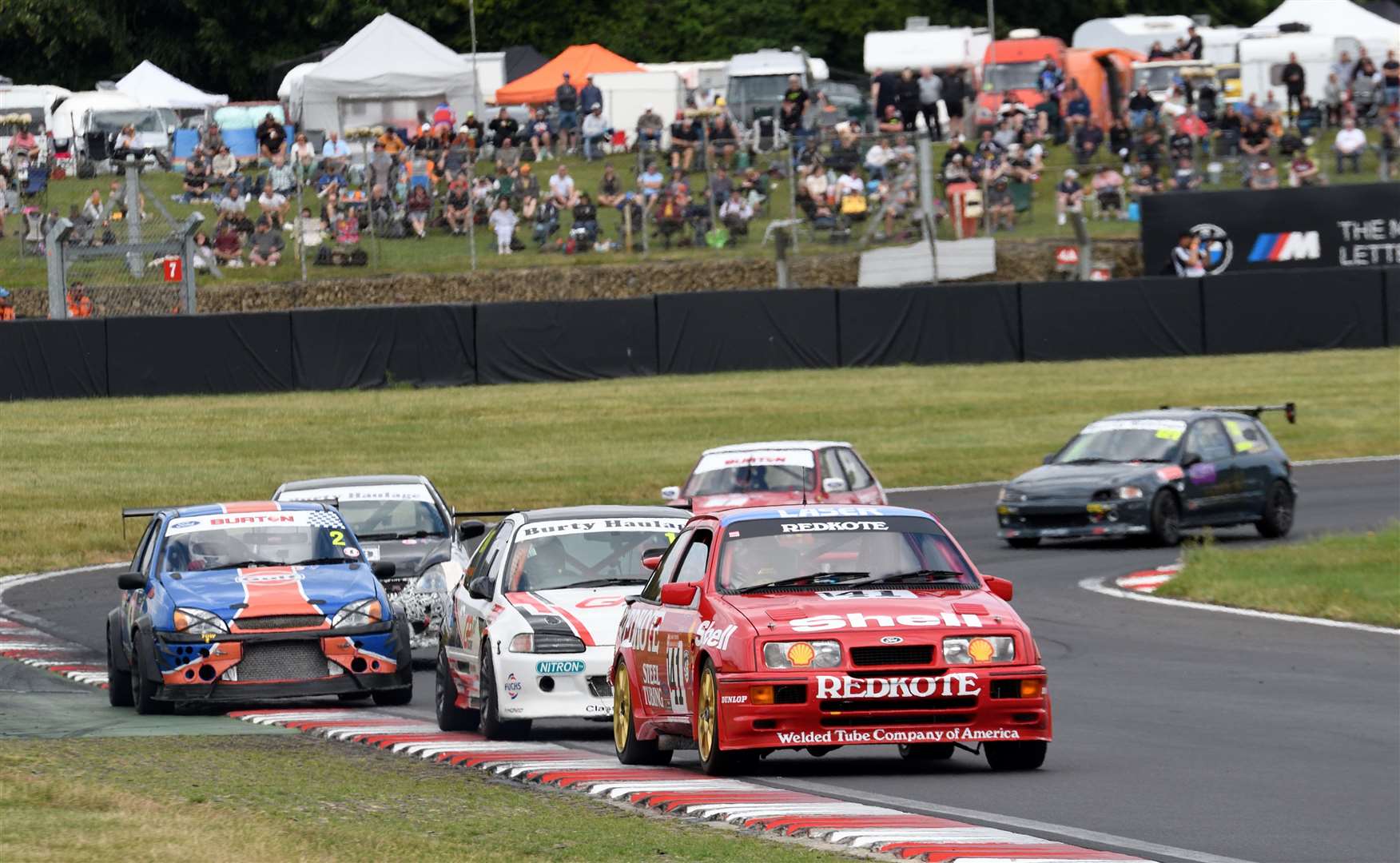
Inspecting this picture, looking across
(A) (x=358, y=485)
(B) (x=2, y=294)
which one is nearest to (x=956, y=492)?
(A) (x=358, y=485)

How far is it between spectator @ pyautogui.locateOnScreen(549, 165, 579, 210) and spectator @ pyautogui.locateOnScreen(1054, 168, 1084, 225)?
8777 millimetres

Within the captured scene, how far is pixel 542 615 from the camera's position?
1258 centimetres

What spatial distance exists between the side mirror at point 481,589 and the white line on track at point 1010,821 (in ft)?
10.3

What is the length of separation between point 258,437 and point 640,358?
7.22 meters

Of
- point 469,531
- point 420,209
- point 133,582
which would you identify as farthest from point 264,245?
point 133,582

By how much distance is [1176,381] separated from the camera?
3781cm

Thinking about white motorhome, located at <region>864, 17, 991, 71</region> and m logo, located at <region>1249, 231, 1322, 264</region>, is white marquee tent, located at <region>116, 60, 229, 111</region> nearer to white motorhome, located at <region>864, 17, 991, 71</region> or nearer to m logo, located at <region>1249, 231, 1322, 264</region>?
white motorhome, located at <region>864, 17, 991, 71</region>

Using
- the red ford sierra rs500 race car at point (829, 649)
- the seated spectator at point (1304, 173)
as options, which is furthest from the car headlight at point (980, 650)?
the seated spectator at point (1304, 173)

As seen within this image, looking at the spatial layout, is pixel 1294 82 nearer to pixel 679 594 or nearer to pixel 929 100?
pixel 929 100

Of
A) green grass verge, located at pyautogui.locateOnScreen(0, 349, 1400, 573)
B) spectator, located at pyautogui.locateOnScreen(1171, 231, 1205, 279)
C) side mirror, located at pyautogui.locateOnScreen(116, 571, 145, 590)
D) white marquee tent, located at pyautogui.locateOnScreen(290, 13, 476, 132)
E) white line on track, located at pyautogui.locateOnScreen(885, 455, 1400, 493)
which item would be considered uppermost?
white marquee tent, located at pyautogui.locateOnScreen(290, 13, 476, 132)

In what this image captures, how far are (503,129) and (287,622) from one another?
104 ft

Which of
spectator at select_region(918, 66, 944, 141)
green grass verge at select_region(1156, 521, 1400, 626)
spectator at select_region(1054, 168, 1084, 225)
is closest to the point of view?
green grass verge at select_region(1156, 521, 1400, 626)

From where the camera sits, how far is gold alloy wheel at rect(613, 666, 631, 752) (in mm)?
11148

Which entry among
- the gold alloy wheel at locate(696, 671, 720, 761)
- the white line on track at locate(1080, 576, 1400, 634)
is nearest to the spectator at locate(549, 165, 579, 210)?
the white line on track at locate(1080, 576, 1400, 634)
